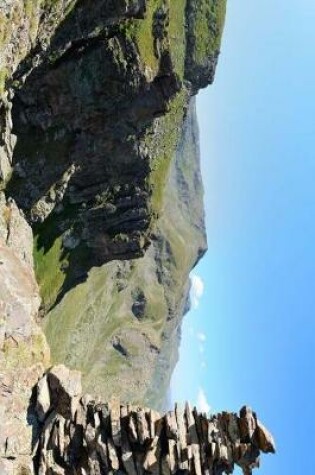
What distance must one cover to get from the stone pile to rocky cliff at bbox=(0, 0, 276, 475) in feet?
0.77

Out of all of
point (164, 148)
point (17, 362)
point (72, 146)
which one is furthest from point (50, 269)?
point (17, 362)

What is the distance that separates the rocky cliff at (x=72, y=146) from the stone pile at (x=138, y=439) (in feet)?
0.77

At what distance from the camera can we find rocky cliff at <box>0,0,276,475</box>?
36.1m

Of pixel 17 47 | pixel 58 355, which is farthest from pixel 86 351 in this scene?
pixel 17 47

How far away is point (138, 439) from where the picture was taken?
112 feet

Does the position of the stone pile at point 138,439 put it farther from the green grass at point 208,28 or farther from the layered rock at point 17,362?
the green grass at point 208,28

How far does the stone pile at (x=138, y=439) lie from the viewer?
33.7m

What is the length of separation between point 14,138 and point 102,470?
169 ft

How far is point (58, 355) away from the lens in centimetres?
16375

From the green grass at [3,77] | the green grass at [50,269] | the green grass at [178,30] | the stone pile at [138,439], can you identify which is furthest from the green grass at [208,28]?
Answer: the stone pile at [138,439]

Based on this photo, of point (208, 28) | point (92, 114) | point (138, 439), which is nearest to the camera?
point (138, 439)

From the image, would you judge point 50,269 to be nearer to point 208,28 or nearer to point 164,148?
point 164,148

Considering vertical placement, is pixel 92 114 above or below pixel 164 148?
below

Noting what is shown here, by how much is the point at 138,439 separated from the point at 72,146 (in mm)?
58377
